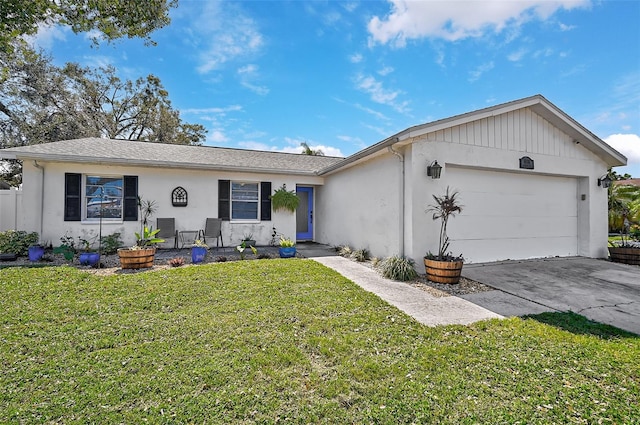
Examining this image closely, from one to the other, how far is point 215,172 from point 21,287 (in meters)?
5.61

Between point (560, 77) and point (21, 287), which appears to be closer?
point (21, 287)

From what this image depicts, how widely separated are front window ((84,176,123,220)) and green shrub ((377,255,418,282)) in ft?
27.0

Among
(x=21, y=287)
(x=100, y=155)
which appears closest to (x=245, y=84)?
(x=100, y=155)

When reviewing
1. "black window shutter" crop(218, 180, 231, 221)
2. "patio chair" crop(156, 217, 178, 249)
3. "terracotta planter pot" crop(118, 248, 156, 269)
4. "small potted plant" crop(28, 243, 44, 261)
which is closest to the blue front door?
"black window shutter" crop(218, 180, 231, 221)

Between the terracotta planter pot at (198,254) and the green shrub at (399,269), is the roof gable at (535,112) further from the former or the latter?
the terracotta planter pot at (198,254)

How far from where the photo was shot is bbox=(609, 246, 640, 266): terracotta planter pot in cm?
732

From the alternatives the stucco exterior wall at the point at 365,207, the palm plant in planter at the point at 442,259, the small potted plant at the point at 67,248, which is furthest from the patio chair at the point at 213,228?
the palm plant in planter at the point at 442,259

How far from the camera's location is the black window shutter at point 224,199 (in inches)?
374

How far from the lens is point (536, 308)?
167 inches

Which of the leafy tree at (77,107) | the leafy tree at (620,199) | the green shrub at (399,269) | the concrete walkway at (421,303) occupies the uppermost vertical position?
the leafy tree at (77,107)

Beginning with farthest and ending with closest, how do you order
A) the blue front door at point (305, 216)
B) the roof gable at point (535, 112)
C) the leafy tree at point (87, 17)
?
the blue front door at point (305, 216) → the roof gable at point (535, 112) → the leafy tree at point (87, 17)

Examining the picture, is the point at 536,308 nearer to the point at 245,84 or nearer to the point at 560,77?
the point at 560,77

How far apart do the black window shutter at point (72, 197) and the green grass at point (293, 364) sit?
14.9 feet

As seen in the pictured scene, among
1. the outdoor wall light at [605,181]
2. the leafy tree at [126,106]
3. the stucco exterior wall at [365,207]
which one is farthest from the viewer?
the leafy tree at [126,106]
